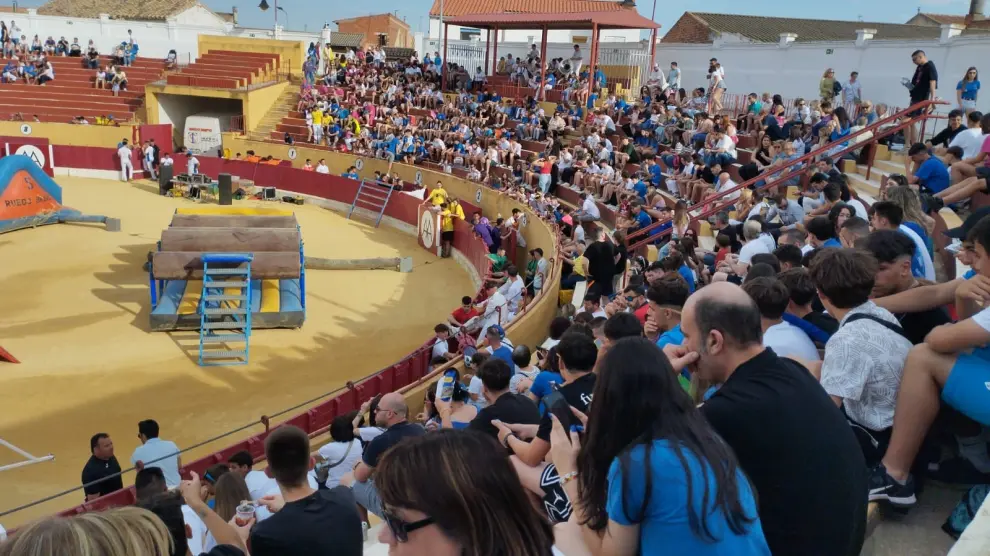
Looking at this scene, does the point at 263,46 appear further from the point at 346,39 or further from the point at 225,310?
the point at 225,310

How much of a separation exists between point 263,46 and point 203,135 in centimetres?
815

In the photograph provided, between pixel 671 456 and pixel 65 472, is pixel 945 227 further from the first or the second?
pixel 65 472

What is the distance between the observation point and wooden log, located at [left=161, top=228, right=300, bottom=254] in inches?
546

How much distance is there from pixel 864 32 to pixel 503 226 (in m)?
10.2

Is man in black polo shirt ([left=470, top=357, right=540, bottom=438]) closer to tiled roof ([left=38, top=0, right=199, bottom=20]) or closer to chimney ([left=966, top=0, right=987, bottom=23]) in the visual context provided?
chimney ([left=966, top=0, right=987, bottom=23])

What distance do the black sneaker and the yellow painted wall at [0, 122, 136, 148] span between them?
32.1 m

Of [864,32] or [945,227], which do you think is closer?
[945,227]

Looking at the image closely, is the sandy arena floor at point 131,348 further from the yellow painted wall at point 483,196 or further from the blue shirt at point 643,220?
the blue shirt at point 643,220

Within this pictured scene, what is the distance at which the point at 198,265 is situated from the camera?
13531 mm

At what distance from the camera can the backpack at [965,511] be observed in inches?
137

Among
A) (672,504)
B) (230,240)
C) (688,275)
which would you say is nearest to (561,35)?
(230,240)

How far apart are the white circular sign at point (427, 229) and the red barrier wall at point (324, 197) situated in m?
0.77

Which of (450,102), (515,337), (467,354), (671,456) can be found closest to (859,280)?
(671,456)

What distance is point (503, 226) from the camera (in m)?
17.9
